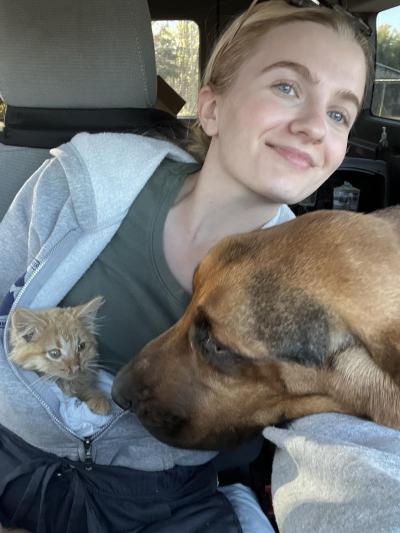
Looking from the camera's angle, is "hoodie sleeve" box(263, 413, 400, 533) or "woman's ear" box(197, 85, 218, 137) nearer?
"hoodie sleeve" box(263, 413, 400, 533)

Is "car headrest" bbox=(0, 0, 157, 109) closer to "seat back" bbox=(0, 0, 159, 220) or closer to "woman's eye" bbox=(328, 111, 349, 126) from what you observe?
"seat back" bbox=(0, 0, 159, 220)

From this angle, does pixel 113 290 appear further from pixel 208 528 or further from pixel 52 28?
pixel 52 28

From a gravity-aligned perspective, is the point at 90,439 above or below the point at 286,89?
below

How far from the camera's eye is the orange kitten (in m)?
2.08

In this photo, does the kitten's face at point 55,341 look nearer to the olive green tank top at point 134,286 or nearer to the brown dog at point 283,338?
the olive green tank top at point 134,286

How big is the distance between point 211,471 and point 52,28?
2015 mm

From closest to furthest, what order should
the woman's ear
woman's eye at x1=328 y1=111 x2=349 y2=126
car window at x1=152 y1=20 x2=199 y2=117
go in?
woman's eye at x1=328 y1=111 x2=349 y2=126
the woman's ear
car window at x1=152 y1=20 x2=199 y2=117

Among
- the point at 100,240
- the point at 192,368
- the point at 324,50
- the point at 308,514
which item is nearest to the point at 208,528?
the point at 192,368

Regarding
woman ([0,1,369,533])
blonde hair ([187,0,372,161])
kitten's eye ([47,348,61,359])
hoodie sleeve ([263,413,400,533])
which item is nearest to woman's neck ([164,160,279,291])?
woman ([0,1,369,533])

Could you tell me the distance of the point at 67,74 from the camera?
2695mm

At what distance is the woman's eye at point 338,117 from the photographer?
2248 millimetres

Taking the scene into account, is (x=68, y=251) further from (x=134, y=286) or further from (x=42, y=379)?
(x=42, y=379)

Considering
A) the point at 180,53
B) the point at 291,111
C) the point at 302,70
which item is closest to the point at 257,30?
the point at 302,70

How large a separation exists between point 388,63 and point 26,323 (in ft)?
13.5
